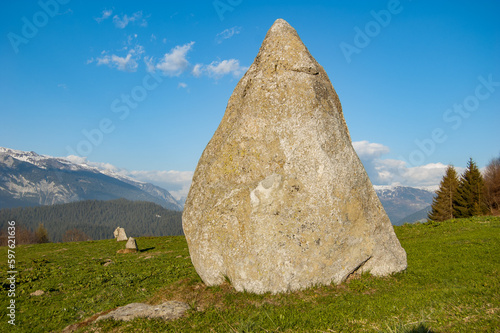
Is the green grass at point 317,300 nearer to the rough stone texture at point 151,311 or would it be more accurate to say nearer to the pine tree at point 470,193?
the rough stone texture at point 151,311

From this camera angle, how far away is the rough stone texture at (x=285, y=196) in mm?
9906

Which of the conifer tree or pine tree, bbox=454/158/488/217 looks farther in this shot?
the conifer tree

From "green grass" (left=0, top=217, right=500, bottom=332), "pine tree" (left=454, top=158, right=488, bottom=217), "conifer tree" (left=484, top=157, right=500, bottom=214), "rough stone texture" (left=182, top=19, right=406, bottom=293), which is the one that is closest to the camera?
"green grass" (left=0, top=217, right=500, bottom=332)

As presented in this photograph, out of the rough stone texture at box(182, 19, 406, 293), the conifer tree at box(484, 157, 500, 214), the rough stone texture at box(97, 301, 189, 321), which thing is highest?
the rough stone texture at box(182, 19, 406, 293)

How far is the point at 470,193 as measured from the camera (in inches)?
2026

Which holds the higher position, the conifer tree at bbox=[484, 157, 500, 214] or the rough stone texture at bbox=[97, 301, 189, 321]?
the rough stone texture at bbox=[97, 301, 189, 321]

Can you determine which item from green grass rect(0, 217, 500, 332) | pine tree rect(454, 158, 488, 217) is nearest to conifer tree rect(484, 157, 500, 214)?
pine tree rect(454, 158, 488, 217)

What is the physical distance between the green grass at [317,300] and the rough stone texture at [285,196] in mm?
706

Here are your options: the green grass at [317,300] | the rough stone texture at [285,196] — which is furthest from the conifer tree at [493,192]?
the rough stone texture at [285,196]

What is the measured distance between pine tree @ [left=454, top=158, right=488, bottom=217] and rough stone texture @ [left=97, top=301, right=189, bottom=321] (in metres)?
54.7

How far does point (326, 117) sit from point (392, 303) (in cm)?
610

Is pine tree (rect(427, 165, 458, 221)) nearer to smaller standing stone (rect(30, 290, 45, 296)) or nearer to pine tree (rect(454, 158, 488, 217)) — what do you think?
pine tree (rect(454, 158, 488, 217))

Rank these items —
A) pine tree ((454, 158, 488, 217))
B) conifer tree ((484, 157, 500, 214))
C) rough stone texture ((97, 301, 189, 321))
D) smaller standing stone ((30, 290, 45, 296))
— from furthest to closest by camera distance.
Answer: conifer tree ((484, 157, 500, 214)) < pine tree ((454, 158, 488, 217)) < smaller standing stone ((30, 290, 45, 296)) < rough stone texture ((97, 301, 189, 321))

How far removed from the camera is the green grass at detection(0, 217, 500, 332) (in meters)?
7.11
